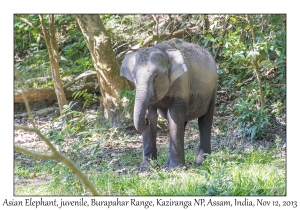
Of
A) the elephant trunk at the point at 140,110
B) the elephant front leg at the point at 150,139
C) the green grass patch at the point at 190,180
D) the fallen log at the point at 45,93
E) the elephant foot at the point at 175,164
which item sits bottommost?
the green grass patch at the point at 190,180

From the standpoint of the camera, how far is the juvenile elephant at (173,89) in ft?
20.7

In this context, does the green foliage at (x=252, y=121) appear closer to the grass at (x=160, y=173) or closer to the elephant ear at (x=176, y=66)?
the grass at (x=160, y=173)

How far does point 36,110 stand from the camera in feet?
33.2

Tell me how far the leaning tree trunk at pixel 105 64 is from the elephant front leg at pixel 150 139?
2029mm

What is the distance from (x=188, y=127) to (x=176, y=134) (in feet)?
8.73

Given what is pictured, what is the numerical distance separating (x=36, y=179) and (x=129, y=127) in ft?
9.21

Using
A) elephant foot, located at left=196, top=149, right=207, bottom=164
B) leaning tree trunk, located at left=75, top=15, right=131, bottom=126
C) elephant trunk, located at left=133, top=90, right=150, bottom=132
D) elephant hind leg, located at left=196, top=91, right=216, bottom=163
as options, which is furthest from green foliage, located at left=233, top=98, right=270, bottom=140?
elephant trunk, located at left=133, top=90, right=150, bottom=132

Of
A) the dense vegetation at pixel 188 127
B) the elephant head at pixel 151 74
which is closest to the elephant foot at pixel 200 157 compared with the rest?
the dense vegetation at pixel 188 127

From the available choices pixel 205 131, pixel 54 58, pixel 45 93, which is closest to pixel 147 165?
pixel 205 131

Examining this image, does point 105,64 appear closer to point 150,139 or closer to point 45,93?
point 45,93

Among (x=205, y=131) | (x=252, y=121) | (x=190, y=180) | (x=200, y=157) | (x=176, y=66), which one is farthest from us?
(x=252, y=121)

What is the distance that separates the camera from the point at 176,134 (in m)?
6.79
